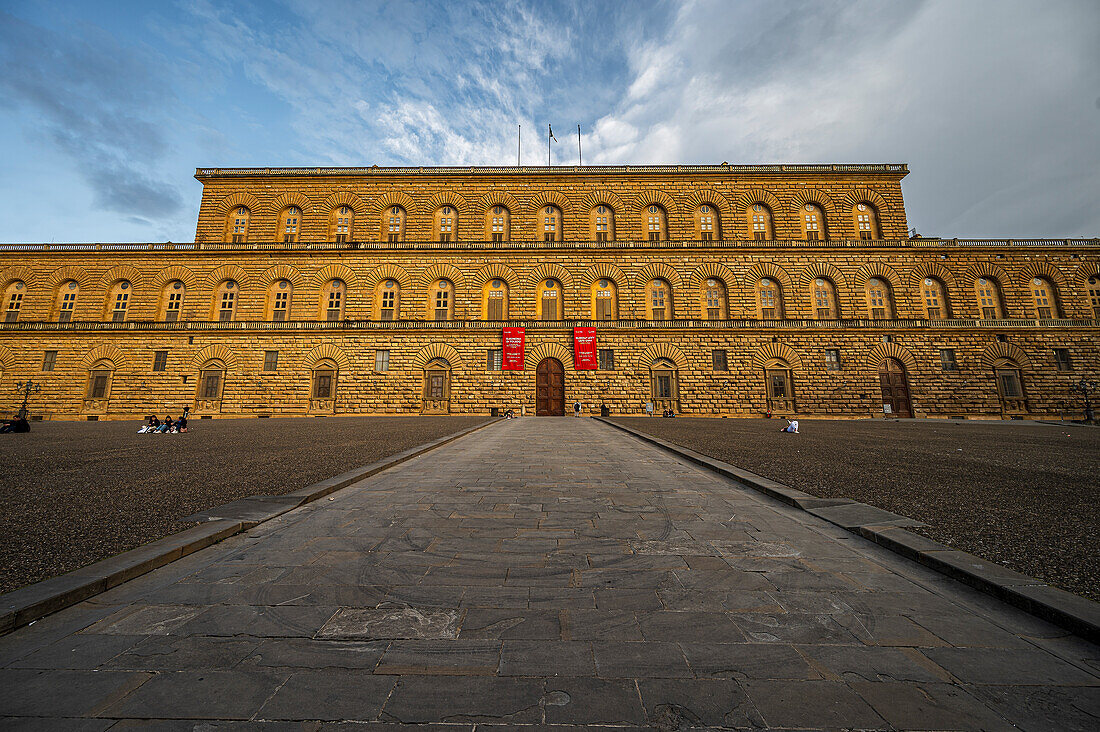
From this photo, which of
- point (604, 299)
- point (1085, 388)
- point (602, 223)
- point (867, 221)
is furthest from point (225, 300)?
point (1085, 388)

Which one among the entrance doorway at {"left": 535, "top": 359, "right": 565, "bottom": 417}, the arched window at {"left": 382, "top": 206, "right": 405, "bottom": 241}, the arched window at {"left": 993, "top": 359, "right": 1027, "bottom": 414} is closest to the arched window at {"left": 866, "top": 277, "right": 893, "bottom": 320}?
the arched window at {"left": 993, "top": 359, "right": 1027, "bottom": 414}

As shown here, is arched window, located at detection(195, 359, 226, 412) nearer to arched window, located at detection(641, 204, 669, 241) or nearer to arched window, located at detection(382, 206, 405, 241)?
arched window, located at detection(382, 206, 405, 241)

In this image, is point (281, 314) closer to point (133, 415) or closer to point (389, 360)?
point (389, 360)

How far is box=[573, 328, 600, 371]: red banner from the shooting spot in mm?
21016

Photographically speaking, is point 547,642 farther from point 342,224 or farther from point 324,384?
point 342,224

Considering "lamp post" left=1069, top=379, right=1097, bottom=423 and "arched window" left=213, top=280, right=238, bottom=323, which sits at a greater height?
"arched window" left=213, top=280, right=238, bottom=323

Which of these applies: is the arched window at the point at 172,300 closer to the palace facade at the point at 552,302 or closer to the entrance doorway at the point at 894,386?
the palace facade at the point at 552,302

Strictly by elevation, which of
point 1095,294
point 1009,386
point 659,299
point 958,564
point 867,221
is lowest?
point 958,564

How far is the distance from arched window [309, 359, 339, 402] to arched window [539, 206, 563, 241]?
13458 millimetres

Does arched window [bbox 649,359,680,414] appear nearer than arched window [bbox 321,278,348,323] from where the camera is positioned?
Yes

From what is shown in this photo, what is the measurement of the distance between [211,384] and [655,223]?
2530cm

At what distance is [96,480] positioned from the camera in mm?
4547

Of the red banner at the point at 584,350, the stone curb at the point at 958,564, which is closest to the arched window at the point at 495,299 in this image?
the red banner at the point at 584,350

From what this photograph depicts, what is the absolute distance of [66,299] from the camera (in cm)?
2220
